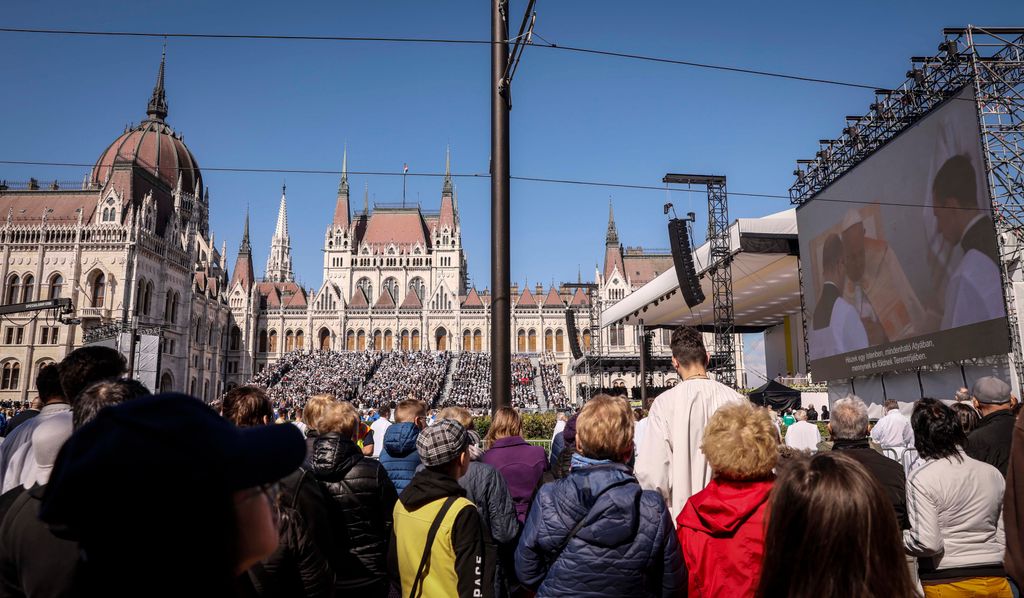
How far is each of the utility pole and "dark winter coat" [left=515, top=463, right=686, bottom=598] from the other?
109 inches

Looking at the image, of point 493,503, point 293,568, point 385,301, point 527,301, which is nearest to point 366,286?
point 385,301

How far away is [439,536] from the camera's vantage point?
346cm

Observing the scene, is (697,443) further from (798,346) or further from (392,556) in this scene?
(798,346)

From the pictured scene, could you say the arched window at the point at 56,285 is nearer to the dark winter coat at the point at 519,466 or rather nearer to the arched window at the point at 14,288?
the arched window at the point at 14,288

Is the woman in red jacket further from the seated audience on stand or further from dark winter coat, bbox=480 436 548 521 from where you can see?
dark winter coat, bbox=480 436 548 521

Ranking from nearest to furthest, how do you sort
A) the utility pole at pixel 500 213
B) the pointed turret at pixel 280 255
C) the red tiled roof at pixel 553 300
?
1. the utility pole at pixel 500 213
2. the red tiled roof at pixel 553 300
3. the pointed turret at pixel 280 255

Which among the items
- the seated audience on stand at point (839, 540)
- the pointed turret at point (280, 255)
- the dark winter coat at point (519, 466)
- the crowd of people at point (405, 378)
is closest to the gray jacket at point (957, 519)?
the seated audience on stand at point (839, 540)

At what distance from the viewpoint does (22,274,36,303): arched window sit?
4678cm

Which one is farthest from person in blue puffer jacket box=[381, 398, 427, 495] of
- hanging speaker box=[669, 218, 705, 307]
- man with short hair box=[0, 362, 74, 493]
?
hanging speaker box=[669, 218, 705, 307]

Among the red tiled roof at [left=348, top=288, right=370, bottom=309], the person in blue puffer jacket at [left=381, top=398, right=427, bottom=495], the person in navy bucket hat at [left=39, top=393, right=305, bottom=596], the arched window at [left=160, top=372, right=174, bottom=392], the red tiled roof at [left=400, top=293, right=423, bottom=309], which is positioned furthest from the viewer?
the red tiled roof at [left=348, top=288, right=370, bottom=309]

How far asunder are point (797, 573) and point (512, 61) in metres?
5.19

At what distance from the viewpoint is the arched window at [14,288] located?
46.8 metres

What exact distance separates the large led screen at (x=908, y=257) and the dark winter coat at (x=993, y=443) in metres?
10.3

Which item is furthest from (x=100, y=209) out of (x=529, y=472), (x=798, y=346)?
(x=529, y=472)
